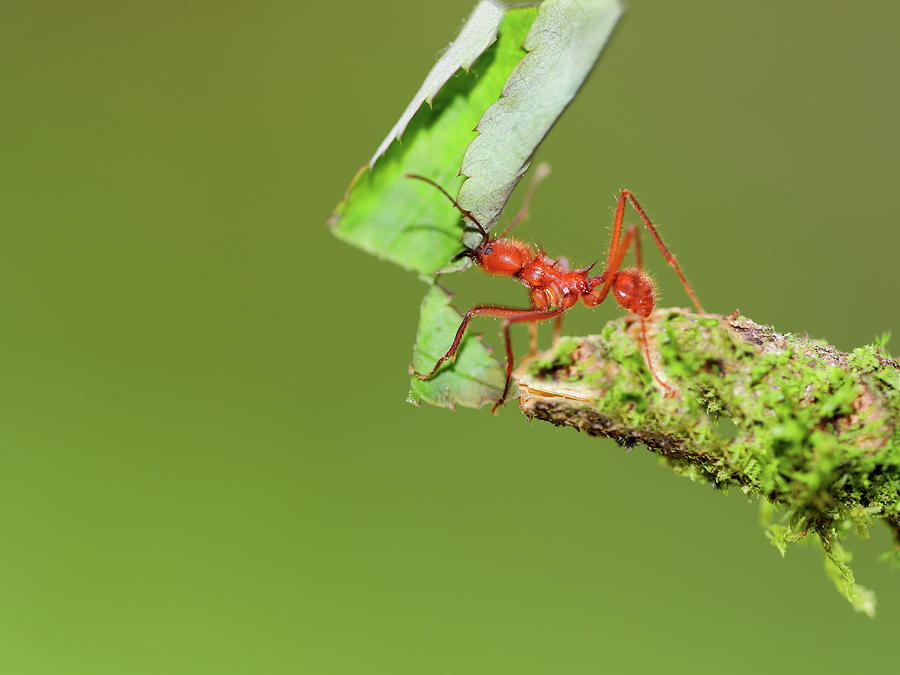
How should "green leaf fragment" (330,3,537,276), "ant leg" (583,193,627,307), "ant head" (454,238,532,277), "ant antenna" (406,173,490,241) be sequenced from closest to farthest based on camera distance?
1. "green leaf fragment" (330,3,537,276)
2. "ant antenna" (406,173,490,241)
3. "ant leg" (583,193,627,307)
4. "ant head" (454,238,532,277)

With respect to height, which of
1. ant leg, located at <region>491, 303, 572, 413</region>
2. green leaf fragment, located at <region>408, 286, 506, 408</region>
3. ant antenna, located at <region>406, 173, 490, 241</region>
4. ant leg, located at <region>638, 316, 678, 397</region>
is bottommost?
green leaf fragment, located at <region>408, 286, 506, 408</region>

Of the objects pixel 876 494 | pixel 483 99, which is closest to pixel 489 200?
pixel 483 99

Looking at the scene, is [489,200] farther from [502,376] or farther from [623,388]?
[623,388]

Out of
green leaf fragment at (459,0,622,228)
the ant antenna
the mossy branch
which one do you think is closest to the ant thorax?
the ant antenna

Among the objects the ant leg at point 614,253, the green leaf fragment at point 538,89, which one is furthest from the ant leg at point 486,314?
the green leaf fragment at point 538,89

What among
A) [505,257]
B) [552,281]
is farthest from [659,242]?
[505,257]

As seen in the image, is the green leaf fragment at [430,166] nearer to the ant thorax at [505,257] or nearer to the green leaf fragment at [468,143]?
the green leaf fragment at [468,143]

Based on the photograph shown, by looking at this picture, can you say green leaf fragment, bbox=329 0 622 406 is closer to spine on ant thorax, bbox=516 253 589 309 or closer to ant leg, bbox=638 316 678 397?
ant leg, bbox=638 316 678 397
